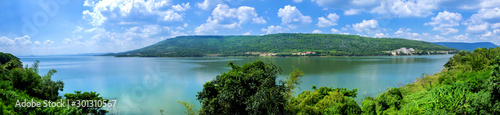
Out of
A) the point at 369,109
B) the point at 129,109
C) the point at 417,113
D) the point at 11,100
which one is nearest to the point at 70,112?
the point at 11,100

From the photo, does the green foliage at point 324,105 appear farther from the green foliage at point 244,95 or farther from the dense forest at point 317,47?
the dense forest at point 317,47

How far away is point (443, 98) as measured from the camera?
8.47m

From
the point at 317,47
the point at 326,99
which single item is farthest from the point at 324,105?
the point at 317,47

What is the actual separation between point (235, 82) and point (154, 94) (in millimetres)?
16444

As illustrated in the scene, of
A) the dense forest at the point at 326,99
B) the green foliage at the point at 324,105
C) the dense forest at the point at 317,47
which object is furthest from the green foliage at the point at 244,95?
the dense forest at the point at 317,47

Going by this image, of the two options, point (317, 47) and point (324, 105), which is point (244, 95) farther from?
point (317, 47)

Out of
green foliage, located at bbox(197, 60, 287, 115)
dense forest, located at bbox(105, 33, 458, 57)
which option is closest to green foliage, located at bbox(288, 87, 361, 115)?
green foliage, located at bbox(197, 60, 287, 115)

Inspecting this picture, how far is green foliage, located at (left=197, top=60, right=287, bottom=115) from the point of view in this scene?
9.99 metres

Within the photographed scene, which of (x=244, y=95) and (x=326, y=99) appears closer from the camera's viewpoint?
(x=244, y=95)

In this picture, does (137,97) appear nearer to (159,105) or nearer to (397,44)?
(159,105)

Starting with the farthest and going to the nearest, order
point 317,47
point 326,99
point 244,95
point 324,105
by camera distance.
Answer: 1. point 317,47
2. point 326,99
3. point 324,105
4. point 244,95

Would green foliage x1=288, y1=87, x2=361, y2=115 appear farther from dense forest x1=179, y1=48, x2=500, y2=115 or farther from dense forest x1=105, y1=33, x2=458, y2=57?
dense forest x1=105, y1=33, x2=458, y2=57

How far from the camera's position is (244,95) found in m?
10.4

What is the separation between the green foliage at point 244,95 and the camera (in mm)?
9992
